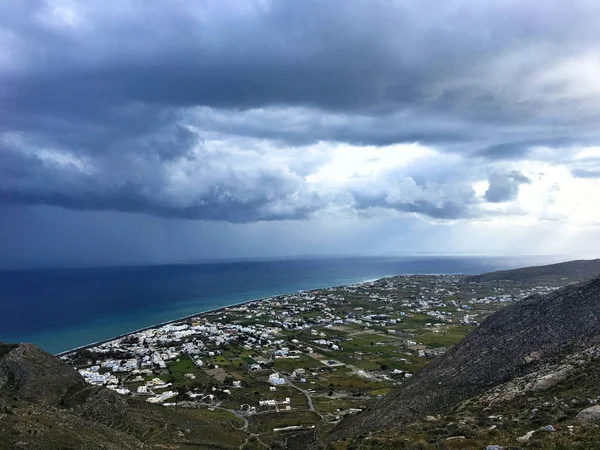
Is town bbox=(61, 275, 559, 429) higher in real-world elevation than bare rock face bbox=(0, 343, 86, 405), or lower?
lower

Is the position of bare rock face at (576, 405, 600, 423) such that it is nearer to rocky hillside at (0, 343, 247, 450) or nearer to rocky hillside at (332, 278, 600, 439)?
rocky hillside at (332, 278, 600, 439)

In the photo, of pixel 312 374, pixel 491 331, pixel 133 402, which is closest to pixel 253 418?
pixel 133 402

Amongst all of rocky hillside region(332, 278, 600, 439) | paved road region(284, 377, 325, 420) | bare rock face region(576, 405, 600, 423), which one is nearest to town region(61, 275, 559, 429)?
paved road region(284, 377, 325, 420)

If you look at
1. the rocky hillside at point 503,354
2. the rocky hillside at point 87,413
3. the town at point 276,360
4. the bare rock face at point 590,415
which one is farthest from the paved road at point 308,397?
the bare rock face at point 590,415

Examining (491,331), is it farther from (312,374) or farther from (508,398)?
(312,374)

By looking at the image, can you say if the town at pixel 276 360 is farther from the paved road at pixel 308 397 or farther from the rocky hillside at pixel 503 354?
the rocky hillside at pixel 503 354
